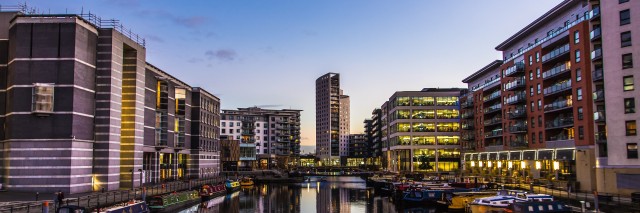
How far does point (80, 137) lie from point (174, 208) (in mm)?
13163

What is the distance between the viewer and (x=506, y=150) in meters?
105

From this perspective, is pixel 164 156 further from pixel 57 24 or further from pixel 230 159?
pixel 230 159

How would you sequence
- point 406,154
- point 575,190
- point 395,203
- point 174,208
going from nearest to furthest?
point 174,208 → point 575,190 → point 395,203 → point 406,154

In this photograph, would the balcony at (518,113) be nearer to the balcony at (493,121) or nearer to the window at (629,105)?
the balcony at (493,121)

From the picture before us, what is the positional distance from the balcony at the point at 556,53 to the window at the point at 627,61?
14066mm

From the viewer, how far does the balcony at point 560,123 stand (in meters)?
76.9

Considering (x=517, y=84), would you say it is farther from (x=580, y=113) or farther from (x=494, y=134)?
→ (x=580, y=113)

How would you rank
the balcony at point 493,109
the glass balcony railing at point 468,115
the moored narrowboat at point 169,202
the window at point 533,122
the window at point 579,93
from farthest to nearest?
the glass balcony railing at point 468,115 → the balcony at point 493,109 → the window at point 533,122 → the window at point 579,93 → the moored narrowboat at point 169,202

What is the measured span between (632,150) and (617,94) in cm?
646

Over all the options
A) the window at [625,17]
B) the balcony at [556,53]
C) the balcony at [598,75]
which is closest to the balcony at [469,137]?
the balcony at [556,53]

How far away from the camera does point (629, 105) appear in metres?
61.2

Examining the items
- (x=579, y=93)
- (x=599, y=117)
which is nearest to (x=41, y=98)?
(x=599, y=117)

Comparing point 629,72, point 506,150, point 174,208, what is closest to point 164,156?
point 174,208

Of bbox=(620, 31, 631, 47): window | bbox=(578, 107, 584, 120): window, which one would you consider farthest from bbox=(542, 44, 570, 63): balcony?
bbox=(620, 31, 631, 47): window
